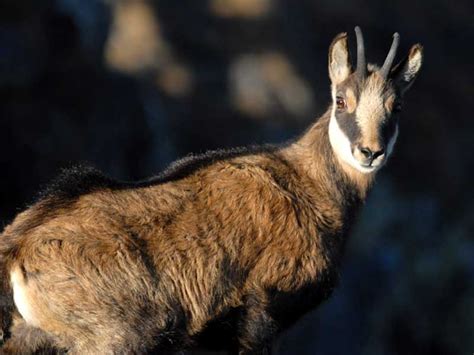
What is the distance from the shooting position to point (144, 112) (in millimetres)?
17812

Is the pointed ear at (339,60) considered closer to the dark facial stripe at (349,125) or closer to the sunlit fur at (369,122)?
the sunlit fur at (369,122)

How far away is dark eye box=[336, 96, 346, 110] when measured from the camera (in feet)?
27.7

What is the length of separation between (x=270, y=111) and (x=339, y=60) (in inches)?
397

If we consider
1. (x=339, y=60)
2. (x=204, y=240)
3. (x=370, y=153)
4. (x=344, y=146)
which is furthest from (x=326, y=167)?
(x=204, y=240)

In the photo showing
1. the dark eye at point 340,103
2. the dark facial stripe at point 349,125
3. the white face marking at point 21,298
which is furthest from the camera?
A: the dark eye at point 340,103

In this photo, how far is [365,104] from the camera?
833 centimetres


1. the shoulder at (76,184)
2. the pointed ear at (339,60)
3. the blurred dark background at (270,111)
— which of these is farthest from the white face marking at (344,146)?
the blurred dark background at (270,111)

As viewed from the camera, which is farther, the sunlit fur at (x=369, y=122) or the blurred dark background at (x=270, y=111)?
the blurred dark background at (x=270, y=111)

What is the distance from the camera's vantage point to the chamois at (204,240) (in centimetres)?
710

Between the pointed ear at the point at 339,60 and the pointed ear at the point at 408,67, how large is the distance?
15.8 inches

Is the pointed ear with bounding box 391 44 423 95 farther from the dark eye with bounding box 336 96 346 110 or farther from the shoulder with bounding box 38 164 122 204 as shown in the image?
the shoulder with bounding box 38 164 122 204

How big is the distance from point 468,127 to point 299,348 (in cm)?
638

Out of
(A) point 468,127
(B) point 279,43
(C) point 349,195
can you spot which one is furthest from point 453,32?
(C) point 349,195

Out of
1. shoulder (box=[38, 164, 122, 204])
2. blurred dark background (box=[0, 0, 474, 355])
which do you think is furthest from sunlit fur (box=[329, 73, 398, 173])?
blurred dark background (box=[0, 0, 474, 355])
